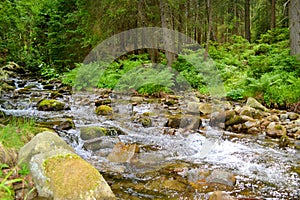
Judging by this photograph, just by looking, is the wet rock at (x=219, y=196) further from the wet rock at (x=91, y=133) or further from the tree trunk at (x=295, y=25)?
the tree trunk at (x=295, y=25)

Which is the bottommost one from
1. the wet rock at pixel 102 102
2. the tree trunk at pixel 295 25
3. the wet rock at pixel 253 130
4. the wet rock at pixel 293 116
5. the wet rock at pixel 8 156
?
the wet rock at pixel 253 130

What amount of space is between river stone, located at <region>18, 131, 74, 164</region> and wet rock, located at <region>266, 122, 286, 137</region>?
14.8 feet

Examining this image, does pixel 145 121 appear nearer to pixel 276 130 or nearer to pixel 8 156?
pixel 276 130

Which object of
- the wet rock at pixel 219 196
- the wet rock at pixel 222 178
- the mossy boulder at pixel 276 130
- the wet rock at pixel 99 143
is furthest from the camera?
the mossy boulder at pixel 276 130

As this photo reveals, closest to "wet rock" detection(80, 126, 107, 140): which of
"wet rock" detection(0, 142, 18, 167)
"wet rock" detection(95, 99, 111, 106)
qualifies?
"wet rock" detection(0, 142, 18, 167)

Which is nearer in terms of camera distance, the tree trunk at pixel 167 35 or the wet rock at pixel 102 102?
the wet rock at pixel 102 102

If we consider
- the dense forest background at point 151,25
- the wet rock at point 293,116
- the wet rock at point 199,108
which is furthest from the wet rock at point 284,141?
the dense forest background at point 151,25

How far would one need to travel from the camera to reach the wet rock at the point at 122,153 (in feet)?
15.6

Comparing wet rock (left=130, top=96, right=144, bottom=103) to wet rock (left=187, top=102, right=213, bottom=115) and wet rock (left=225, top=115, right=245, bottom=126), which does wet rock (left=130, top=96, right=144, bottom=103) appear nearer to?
wet rock (left=187, top=102, right=213, bottom=115)

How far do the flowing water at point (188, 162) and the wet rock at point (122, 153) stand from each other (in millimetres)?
107

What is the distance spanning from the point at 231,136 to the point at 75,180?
4.17 metres

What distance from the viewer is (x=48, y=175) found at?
3.14m

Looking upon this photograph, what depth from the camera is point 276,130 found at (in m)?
6.14

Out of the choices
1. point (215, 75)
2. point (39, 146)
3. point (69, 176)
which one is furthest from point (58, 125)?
point (215, 75)
